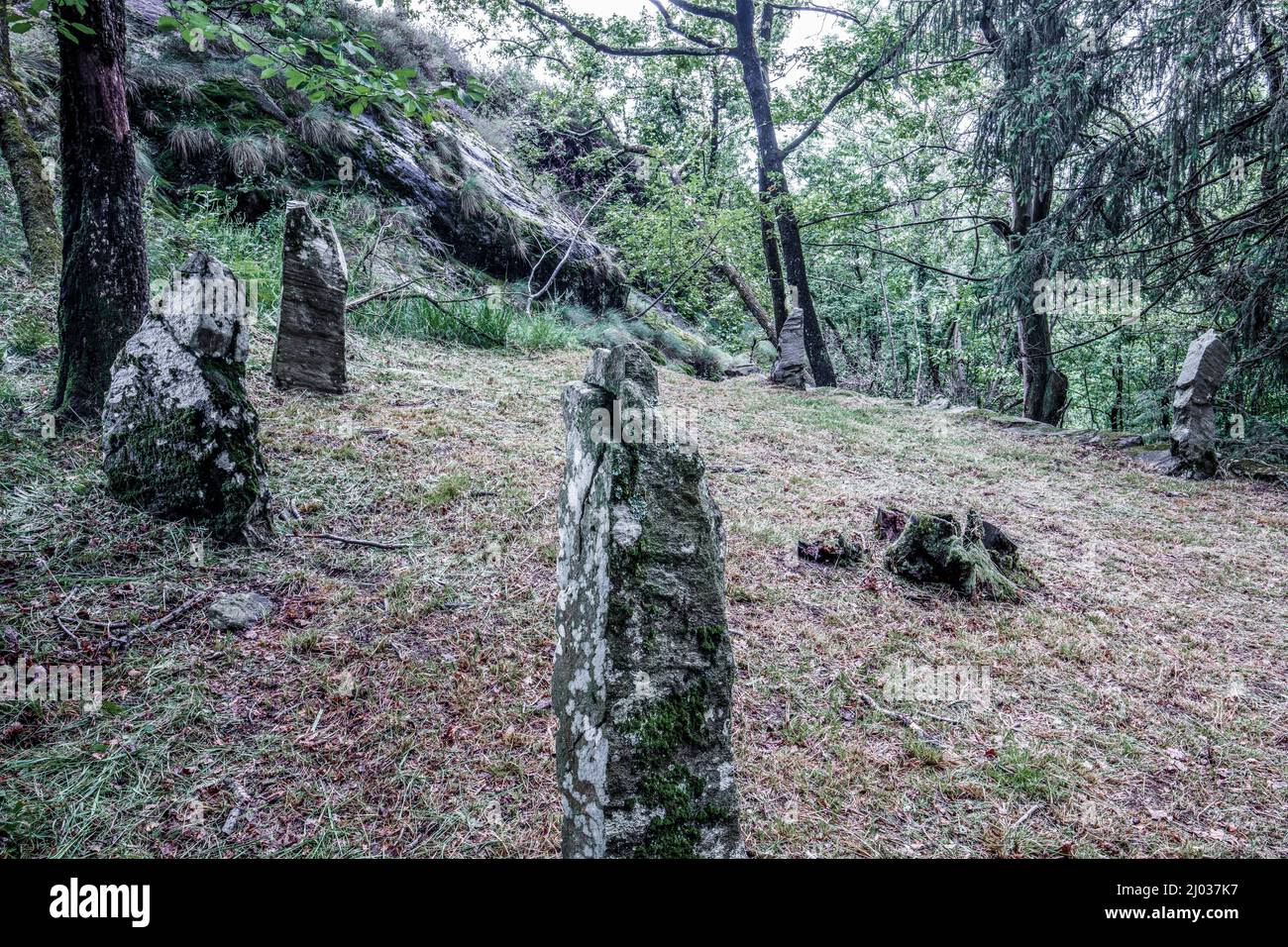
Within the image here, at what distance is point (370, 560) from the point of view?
12.0ft

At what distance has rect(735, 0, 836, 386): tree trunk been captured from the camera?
1182cm

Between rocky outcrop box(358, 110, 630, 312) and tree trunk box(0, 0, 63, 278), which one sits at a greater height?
rocky outcrop box(358, 110, 630, 312)

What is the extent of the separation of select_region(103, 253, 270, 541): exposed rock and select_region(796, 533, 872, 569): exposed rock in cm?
361

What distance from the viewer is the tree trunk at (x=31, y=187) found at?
5758 mm

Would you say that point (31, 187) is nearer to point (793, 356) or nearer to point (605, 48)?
point (605, 48)

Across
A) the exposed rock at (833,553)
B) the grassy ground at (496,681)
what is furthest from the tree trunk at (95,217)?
the exposed rock at (833,553)

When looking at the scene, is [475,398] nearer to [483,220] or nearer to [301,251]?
[301,251]

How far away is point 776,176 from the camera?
1195cm

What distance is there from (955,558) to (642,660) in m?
3.31

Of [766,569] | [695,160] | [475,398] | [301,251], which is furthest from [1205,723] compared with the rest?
[695,160]

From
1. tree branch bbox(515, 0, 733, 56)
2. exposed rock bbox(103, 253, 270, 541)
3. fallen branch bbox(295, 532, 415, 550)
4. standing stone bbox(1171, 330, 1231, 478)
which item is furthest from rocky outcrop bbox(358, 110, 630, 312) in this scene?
standing stone bbox(1171, 330, 1231, 478)

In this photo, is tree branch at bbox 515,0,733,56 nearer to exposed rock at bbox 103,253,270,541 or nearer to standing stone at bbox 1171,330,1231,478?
standing stone at bbox 1171,330,1231,478

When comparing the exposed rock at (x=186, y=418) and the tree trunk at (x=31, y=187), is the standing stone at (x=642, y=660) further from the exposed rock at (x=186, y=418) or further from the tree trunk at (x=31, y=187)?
the tree trunk at (x=31, y=187)

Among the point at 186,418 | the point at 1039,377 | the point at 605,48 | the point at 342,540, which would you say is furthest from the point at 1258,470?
the point at 605,48
